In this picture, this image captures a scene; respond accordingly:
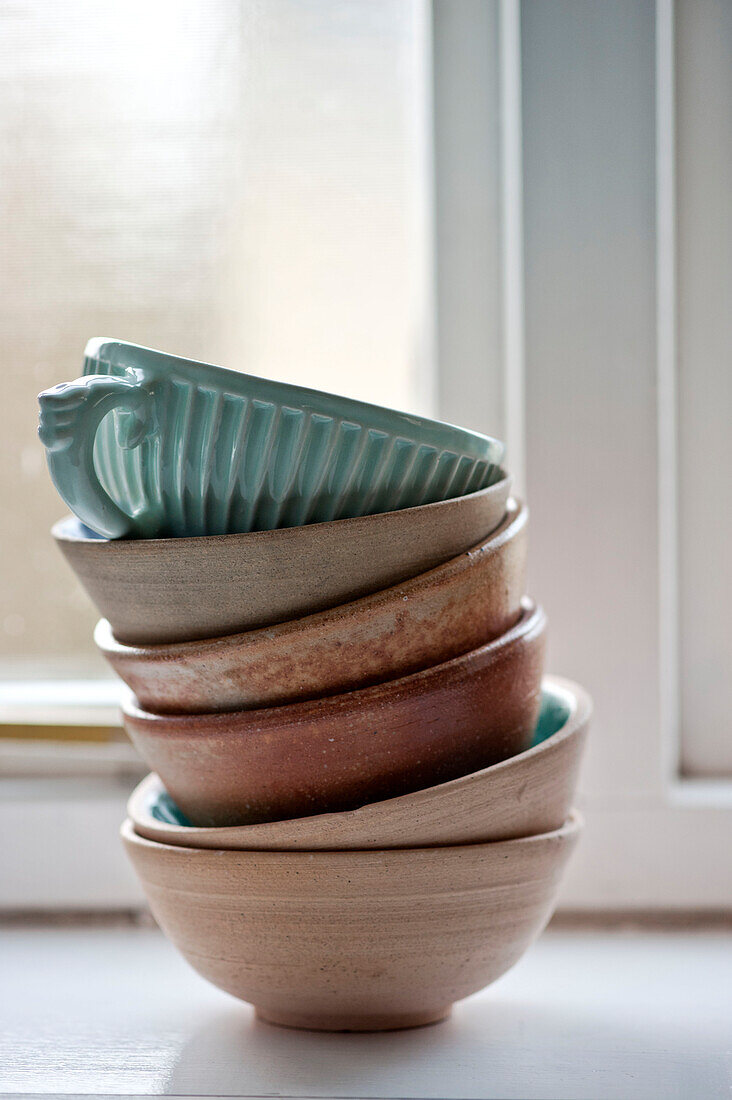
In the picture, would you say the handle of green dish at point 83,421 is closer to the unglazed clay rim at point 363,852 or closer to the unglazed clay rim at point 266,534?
the unglazed clay rim at point 266,534

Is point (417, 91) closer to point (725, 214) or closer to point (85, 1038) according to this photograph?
point (725, 214)

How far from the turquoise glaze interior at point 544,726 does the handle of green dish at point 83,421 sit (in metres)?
0.19

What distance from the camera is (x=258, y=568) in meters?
0.47

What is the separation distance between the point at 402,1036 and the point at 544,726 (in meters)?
0.19

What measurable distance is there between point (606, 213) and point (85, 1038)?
62 cm

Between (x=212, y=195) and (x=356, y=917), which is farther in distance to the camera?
(x=212, y=195)

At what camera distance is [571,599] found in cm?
74

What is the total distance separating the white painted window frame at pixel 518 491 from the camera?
72 cm

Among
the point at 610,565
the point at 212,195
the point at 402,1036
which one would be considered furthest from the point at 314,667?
the point at 212,195

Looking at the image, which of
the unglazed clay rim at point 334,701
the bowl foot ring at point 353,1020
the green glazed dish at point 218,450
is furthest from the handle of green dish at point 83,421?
the bowl foot ring at point 353,1020

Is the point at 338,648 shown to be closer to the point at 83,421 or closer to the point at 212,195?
the point at 83,421

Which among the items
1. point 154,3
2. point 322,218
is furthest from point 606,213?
point 154,3

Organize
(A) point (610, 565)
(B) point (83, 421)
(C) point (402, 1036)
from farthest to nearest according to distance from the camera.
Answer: (A) point (610, 565) < (C) point (402, 1036) < (B) point (83, 421)

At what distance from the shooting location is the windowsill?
51 centimetres
